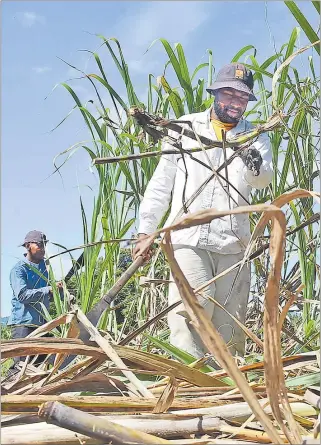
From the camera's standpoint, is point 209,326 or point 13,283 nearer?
point 209,326

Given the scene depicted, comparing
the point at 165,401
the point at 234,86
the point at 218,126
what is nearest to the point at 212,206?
the point at 218,126

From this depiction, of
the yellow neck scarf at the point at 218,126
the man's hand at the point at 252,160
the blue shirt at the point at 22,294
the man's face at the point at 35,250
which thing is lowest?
the blue shirt at the point at 22,294

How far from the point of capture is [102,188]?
2170 mm

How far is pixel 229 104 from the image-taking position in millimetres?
2080

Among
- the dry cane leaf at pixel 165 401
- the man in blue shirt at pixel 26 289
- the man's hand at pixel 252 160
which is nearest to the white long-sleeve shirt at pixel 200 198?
the man's hand at pixel 252 160

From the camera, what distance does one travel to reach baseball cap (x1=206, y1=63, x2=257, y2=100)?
2.00m

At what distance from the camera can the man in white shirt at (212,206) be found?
2.05 metres

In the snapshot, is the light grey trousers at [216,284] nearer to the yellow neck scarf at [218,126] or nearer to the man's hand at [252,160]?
the yellow neck scarf at [218,126]

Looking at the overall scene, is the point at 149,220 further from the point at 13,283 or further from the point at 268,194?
the point at 13,283

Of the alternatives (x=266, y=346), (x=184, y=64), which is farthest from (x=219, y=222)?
(x=266, y=346)

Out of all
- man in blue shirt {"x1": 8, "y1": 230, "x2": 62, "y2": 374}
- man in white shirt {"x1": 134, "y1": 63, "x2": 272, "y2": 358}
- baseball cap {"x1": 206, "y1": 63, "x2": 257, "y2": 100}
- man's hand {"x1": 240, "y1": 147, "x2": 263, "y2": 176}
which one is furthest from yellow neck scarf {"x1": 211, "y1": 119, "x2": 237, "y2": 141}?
man in blue shirt {"x1": 8, "y1": 230, "x2": 62, "y2": 374}

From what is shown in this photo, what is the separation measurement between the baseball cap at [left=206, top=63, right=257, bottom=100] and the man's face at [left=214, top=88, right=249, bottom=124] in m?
0.03

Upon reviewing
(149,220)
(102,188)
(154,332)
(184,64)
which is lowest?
(154,332)

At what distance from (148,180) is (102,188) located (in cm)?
21
